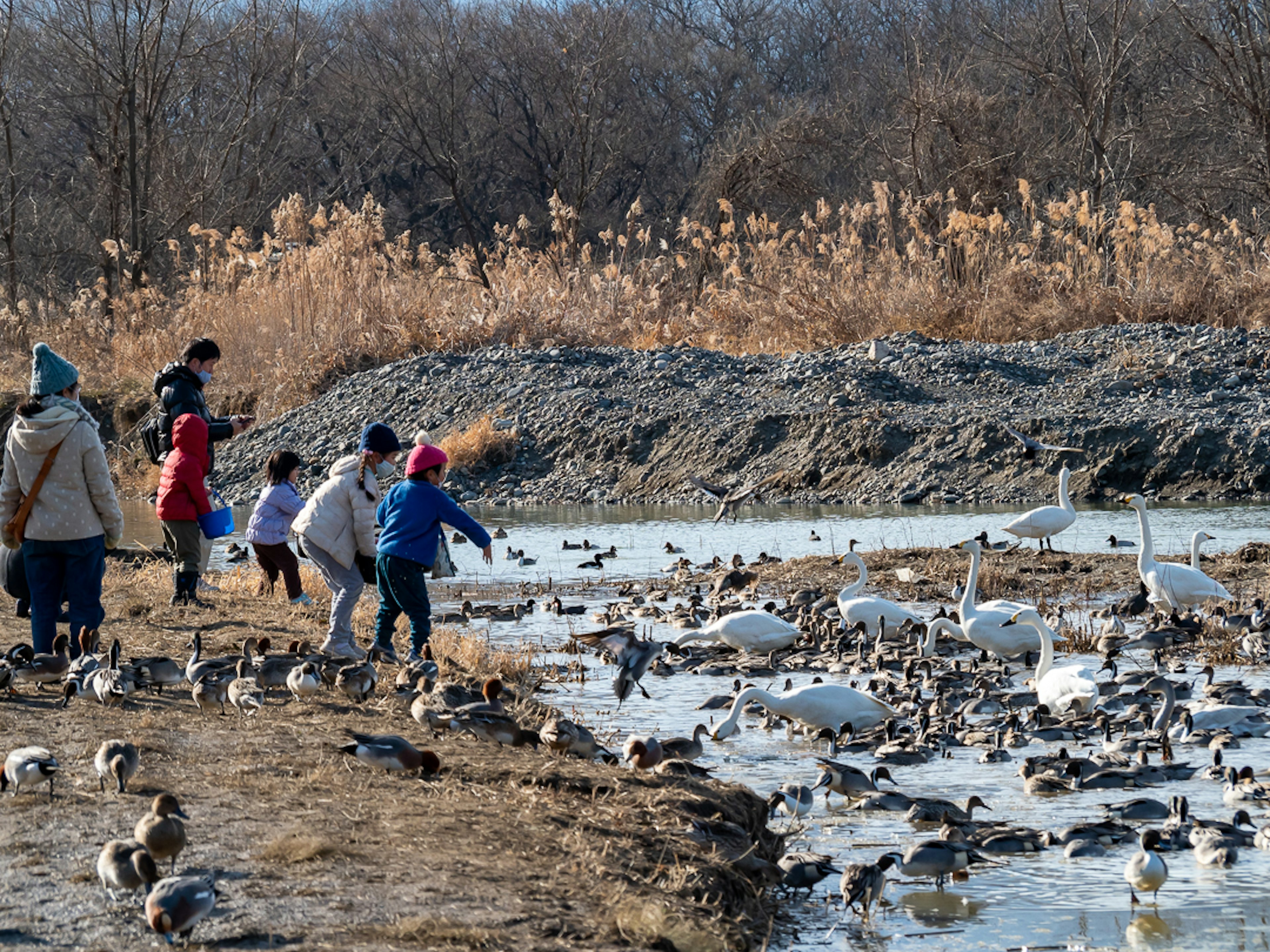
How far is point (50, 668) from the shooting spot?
7.77 meters

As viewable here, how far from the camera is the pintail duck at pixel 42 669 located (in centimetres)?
771

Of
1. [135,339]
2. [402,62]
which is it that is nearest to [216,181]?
[135,339]

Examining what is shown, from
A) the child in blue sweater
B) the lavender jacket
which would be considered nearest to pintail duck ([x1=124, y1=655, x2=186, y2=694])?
the child in blue sweater

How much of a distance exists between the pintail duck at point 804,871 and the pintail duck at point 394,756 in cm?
151

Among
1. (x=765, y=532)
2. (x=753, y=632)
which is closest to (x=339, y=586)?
(x=753, y=632)

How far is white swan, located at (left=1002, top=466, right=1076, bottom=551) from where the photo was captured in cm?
1512

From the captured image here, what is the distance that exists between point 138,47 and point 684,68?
25.9 m

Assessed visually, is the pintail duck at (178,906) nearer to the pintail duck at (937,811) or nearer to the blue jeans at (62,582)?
the pintail duck at (937,811)

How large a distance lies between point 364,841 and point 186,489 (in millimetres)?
6212

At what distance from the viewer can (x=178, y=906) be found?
4.16 metres

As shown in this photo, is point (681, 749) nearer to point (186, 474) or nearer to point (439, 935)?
point (439, 935)

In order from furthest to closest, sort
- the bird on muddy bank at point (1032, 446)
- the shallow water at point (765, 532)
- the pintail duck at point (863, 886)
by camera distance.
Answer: the bird on muddy bank at point (1032, 446), the shallow water at point (765, 532), the pintail duck at point (863, 886)

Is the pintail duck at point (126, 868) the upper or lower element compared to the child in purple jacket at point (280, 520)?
lower

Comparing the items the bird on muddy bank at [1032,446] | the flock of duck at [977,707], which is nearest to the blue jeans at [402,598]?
the flock of duck at [977,707]
